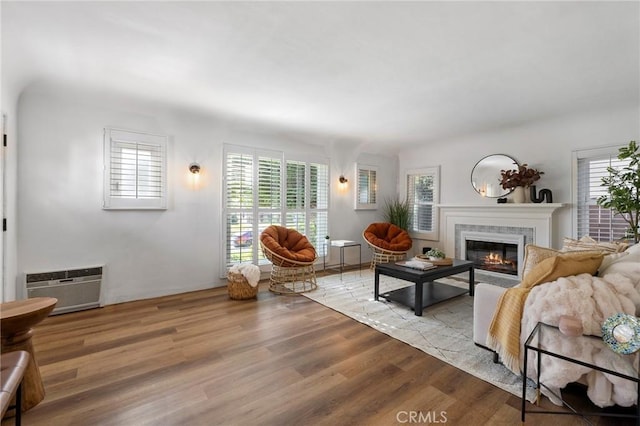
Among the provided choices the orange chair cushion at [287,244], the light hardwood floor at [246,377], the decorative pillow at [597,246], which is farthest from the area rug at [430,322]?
the decorative pillow at [597,246]

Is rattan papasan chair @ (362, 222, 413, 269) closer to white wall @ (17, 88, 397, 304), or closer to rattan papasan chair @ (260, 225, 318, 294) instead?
rattan papasan chair @ (260, 225, 318, 294)

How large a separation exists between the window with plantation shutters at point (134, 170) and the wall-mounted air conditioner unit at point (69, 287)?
33.7 inches

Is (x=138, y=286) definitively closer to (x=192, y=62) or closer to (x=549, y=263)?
(x=192, y=62)

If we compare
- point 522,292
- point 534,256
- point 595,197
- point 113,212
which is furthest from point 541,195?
point 113,212

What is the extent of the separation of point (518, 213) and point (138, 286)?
231 inches

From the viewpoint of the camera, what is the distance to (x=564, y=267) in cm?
189

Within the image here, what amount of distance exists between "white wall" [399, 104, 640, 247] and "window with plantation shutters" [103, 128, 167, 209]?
5.07m

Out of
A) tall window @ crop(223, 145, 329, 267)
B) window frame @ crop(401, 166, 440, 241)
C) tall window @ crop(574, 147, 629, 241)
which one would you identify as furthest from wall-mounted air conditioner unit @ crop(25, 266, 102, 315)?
tall window @ crop(574, 147, 629, 241)

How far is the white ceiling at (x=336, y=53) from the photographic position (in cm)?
197

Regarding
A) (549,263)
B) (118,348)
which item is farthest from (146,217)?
(549,263)

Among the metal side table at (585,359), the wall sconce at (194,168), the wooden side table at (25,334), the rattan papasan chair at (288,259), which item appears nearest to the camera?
the metal side table at (585,359)

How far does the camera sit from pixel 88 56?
252 cm

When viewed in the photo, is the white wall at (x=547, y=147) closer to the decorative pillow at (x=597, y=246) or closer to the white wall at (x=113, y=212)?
the decorative pillow at (x=597, y=246)

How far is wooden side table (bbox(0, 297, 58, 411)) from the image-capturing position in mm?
1663
